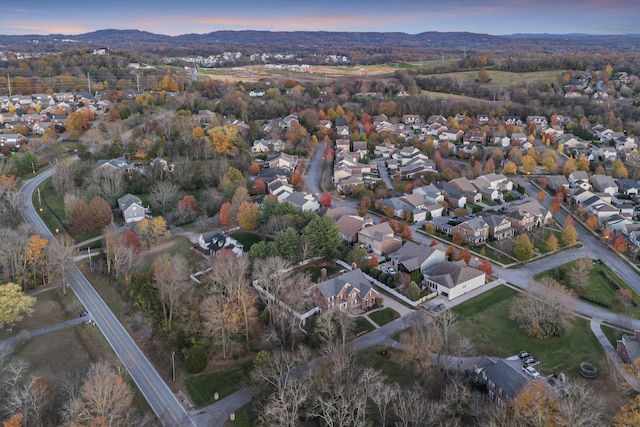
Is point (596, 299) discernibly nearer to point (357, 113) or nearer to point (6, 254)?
point (6, 254)

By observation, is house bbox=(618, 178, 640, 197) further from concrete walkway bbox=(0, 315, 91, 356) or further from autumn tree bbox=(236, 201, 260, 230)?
concrete walkway bbox=(0, 315, 91, 356)

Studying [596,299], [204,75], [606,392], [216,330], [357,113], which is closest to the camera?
[606,392]

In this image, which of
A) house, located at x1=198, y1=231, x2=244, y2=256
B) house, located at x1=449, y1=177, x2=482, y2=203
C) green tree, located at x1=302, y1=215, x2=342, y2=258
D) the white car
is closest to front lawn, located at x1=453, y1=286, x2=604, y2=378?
the white car

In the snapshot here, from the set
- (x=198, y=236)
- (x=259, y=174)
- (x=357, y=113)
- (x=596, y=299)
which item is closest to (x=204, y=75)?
(x=357, y=113)

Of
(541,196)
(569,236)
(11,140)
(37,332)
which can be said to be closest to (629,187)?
(541,196)

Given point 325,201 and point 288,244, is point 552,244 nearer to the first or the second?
point 325,201
